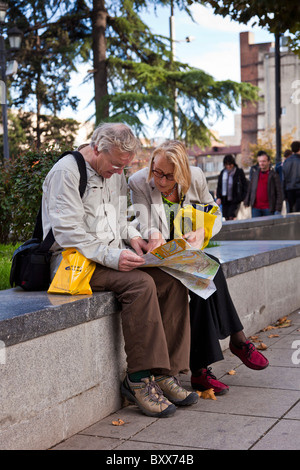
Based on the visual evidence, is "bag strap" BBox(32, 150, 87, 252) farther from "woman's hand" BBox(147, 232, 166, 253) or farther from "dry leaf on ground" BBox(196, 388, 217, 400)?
"dry leaf on ground" BBox(196, 388, 217, 400)

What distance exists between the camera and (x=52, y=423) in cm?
342

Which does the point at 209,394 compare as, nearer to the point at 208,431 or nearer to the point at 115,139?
the point at 208,431

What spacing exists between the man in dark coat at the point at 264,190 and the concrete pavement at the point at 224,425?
8095mm

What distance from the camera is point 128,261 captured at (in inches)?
153

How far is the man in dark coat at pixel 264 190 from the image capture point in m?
12.5

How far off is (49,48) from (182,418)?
677 inches

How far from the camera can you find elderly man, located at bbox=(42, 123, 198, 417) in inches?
150

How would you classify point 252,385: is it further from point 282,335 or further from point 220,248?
point 220,248

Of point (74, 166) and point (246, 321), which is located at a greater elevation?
point (74, 166)

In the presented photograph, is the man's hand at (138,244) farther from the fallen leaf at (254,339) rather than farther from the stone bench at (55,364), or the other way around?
the fallen leaf at (254,339)

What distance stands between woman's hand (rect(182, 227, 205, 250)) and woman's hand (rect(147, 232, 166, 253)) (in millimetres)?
153

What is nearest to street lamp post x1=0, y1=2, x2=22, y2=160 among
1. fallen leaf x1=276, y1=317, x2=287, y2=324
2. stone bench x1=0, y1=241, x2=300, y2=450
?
fallen leaf x1=276, y1=317, x2=287, y2=324

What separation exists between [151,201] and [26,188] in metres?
3.09

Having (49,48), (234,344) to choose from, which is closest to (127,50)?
(49,48)
